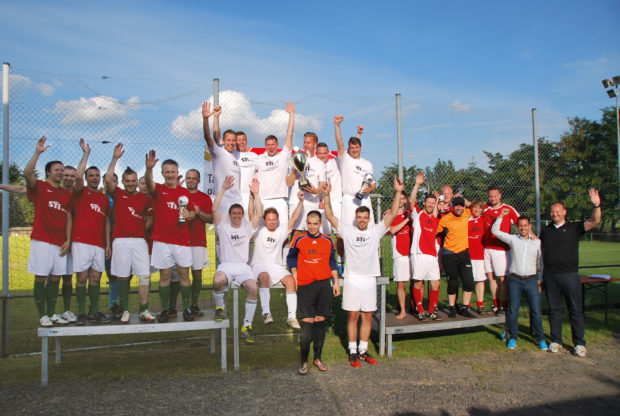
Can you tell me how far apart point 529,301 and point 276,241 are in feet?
13.2

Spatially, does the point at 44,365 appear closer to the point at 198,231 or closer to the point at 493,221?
the point at 198,231

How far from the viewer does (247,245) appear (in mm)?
6250

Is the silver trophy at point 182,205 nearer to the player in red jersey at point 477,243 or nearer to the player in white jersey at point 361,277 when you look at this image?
the player in white jersey at point 361,277

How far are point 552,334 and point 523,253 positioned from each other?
1.28 metres

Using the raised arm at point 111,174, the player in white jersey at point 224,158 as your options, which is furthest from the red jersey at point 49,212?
the player in white jersey at point 224,158

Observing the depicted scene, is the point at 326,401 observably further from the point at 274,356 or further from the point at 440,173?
the point at 440,173

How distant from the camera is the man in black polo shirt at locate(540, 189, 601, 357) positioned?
6.23m

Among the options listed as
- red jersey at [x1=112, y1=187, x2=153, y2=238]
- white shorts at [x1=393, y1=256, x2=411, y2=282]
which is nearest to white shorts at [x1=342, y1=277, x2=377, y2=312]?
white shorts at [x1=393, y1=256, x2=411, y2=282]

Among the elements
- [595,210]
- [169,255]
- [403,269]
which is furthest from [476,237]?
[169,255]

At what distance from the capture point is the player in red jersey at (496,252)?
715cm

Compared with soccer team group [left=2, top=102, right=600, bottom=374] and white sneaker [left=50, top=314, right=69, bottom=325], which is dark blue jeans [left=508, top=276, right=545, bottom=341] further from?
white sneaker [left=50, top=314, right=69, bottom=325]

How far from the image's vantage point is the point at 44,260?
556cm

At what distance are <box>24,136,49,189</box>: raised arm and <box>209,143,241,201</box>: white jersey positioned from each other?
2.37m

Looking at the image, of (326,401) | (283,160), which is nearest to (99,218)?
(283,160)
